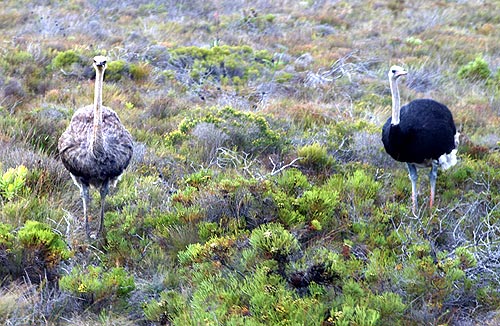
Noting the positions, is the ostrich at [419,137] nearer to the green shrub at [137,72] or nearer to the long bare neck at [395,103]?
the long bare neck at [395,103]

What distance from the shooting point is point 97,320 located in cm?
370

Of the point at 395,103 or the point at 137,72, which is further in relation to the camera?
the point at 137,72

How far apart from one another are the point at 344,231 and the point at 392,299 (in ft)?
4.07

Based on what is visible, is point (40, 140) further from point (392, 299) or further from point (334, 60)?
point (334, 60)

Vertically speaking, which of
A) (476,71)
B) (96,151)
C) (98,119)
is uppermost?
(98,119)

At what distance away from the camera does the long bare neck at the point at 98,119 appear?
14.8 ft

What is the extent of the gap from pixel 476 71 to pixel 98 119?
8.58 m

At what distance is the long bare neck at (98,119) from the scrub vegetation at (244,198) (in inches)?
24.8

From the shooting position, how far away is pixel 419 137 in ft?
18.0

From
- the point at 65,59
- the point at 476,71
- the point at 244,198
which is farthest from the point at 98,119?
the point at 476,71

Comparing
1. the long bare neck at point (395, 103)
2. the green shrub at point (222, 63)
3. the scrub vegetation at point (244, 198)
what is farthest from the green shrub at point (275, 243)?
the green shrub at point (222, 63)

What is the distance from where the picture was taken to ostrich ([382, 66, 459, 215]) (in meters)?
5.44

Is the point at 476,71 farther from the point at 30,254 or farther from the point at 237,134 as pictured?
the point at 30,254

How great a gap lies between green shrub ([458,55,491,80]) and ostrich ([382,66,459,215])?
5855 millimetres
